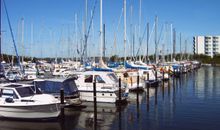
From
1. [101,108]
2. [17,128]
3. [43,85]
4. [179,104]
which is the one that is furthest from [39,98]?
[179,104]

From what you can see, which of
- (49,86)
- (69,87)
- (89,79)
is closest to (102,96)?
(89,79)

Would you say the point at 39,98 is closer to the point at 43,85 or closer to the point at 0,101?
the point at 0,101

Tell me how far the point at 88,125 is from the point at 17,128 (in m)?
4.53

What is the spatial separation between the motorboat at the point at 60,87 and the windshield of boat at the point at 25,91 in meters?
3.28

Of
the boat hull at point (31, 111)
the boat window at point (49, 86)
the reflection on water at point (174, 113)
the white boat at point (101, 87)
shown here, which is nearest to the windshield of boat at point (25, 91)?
the boat hull at point (31, 111)

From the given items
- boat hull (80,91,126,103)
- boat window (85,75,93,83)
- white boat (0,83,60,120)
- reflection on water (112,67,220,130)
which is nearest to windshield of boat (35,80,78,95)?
boat hull (80,91,126,103)

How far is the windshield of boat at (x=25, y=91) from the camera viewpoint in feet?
78.1

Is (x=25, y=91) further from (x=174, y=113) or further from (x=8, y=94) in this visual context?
(x=174, y=113)

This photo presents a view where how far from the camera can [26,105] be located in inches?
891

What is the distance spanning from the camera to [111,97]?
101ft

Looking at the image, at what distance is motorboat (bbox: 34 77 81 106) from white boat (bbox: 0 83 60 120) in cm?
413

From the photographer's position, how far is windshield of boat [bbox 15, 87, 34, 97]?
23.8m

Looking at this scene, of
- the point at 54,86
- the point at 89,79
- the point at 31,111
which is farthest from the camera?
the point at 89,79

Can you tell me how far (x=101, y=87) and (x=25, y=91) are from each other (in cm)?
868
